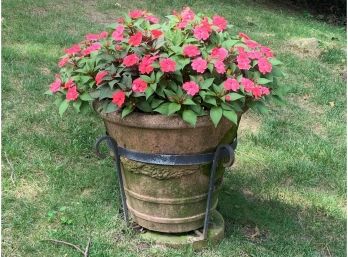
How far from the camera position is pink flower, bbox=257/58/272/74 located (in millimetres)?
2795

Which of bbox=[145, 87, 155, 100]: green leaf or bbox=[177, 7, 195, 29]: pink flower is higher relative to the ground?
bbox=[177, 7, 195, 29]: pink flower

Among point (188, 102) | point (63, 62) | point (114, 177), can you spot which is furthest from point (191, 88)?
point (114, 177)

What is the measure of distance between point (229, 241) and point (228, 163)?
58 centimetres

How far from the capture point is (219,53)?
2.72 meters

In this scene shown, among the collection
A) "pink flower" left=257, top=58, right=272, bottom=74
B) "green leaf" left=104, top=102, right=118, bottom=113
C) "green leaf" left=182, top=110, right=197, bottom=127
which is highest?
"pink flower" left=257, top=58, right=272, bottom=74

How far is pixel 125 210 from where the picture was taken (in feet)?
10.4

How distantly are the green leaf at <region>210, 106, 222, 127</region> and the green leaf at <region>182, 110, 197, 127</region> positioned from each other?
0.08 metres

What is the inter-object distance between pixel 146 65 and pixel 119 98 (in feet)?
0.67

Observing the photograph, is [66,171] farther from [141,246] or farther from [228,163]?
[228,163]

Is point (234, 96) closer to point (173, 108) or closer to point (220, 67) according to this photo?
point (220, 67)

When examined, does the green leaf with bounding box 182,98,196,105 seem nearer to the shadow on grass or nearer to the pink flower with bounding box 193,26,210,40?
the pink flower with bounding box 193,26,210,40

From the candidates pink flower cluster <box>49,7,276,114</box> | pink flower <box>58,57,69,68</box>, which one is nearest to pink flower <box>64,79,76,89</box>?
pink flower cluster <box>49,7,276,114</box>

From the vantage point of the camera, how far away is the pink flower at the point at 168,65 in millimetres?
2598

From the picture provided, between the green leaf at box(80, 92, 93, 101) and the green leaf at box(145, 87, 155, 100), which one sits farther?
the green leaf at box(80, 92, 93, 101)
